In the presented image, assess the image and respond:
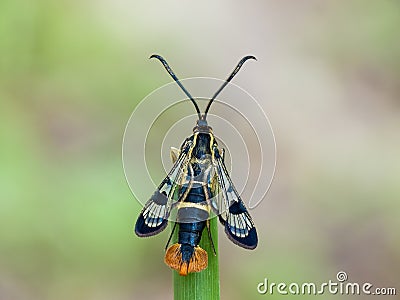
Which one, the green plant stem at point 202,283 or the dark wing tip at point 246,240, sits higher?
the dark wing tip at point 246,240

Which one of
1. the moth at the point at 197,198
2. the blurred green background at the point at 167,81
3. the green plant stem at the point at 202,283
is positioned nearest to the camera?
the green plant stem at the point at 202,283

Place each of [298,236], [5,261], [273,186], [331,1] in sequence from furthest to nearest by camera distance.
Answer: [331,1] < [273,186] < [298,236] < [5,261]

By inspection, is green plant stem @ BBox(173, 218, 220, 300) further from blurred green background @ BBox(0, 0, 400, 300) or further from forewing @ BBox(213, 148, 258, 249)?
blurred green background @ BBox(0, 0, 400, 300)

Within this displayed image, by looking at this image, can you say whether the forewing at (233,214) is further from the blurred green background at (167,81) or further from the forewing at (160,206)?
the blurred green background at (167,81)

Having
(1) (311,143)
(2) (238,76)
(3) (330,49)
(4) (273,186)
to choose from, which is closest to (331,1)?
(3) (330,49)

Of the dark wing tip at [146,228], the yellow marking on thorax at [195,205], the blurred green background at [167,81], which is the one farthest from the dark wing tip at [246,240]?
the blurred green background at [167,81]

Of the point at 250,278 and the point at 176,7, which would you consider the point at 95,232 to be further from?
the point at 176,7

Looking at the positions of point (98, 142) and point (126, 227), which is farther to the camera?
point (98, 142)
